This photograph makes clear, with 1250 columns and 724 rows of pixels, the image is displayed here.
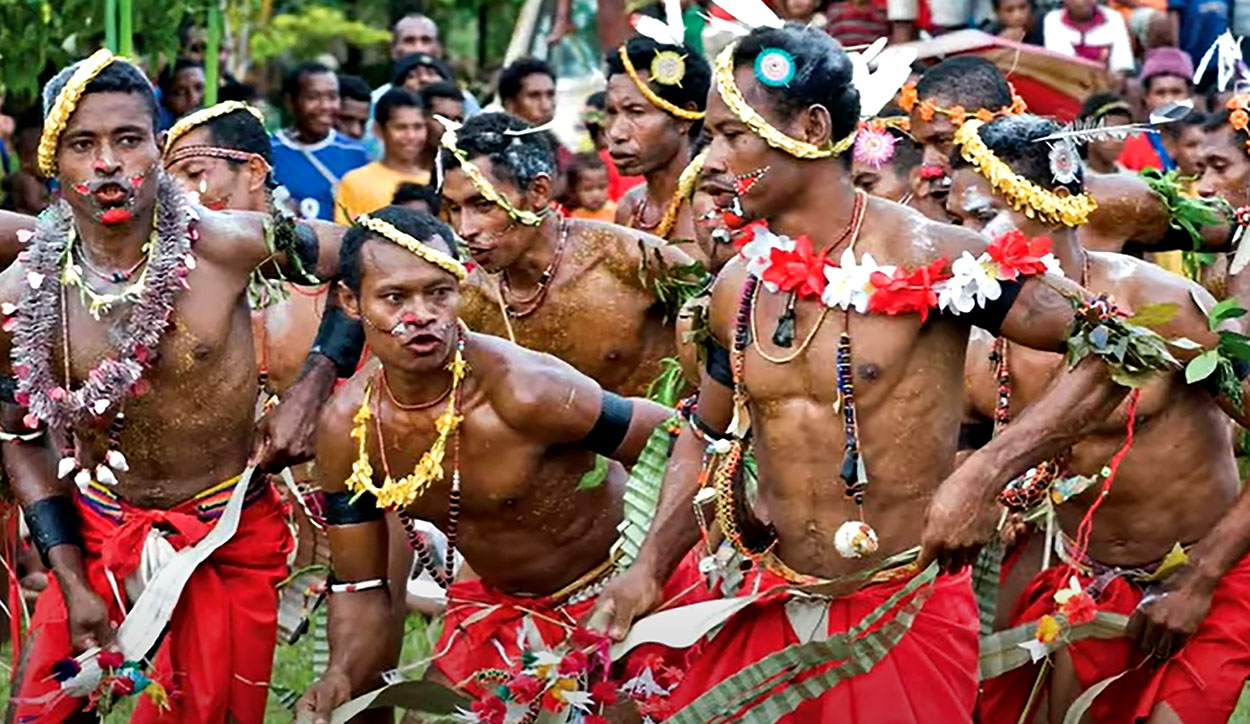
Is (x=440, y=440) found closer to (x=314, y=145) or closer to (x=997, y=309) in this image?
(x=997, y=309)

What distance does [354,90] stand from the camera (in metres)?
13.7

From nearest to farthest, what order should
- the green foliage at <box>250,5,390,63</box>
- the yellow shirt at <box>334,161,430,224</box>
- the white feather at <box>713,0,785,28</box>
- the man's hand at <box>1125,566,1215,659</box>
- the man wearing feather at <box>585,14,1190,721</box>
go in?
the man wearing feather at <box>585,14,1190,721</box> < the white feather at <box>713,0,785,28</box> < the man's hand at <box>1125,566,1215,659</box> < the yellow shirt at <box>334,161,430,224</box> < the green foliage at <box>250,5,390,63</box>

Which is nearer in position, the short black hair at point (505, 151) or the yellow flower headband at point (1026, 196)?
the yellow flower headband at point (1026, 196)

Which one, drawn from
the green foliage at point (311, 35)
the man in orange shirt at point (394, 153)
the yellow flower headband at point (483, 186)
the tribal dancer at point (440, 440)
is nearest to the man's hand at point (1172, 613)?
the tribal dancer at point (440, 440)

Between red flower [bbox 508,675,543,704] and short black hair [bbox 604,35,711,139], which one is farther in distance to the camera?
short black hair [bbox 604,35,711,139]

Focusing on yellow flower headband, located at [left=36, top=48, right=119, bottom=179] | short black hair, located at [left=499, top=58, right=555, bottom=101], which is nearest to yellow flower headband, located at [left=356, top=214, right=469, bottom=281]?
yellow flower headband, located at [left=36, top=48, right=119, bottom=179]

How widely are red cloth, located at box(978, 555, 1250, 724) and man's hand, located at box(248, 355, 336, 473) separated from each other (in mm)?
2035

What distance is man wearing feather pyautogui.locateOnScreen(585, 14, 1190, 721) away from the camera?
5.73 meters

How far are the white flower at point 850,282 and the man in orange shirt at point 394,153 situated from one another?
6685mm

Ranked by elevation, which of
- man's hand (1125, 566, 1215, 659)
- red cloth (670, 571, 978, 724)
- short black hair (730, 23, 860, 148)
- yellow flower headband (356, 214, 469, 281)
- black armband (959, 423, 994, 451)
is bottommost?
black armband (959, 423, 994, 451)

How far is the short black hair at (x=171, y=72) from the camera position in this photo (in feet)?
41.3

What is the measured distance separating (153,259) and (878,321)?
215cm

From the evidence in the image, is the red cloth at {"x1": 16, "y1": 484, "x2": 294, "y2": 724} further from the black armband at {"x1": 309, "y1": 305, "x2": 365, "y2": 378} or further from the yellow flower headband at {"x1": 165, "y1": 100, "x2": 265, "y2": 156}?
the yellow flower headband at {"x1": 165, "y1": 100, "x2": 265, "y2": 156}

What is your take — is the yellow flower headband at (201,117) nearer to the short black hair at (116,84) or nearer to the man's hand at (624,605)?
the short black hair at (116,84)
